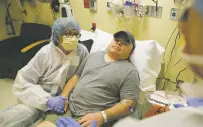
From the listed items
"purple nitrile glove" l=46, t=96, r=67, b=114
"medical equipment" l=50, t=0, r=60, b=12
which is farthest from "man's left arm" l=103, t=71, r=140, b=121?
"medical equipment" l=50, t=0, r=60, b=12

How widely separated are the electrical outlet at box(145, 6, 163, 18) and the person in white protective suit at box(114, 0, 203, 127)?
1.80m

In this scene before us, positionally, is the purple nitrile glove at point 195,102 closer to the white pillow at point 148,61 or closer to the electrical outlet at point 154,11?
the white pillow at point 148,61

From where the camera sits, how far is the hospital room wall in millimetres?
2113

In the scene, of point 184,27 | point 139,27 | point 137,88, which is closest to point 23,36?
point 139,27

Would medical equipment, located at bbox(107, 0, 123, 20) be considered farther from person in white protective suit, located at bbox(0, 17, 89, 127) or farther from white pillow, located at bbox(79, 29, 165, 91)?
person in white protective suit, located at bbox(0, 17, 89, 127)

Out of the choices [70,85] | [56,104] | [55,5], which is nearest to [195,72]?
[56,104]

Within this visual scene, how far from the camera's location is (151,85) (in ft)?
6.61

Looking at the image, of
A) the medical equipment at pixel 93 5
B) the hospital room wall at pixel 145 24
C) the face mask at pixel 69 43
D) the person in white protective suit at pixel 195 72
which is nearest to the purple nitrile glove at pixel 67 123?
the face mask at pixel 69 43

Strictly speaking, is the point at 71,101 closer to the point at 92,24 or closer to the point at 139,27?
the point at 139,27

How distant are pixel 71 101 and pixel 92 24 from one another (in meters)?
1.33

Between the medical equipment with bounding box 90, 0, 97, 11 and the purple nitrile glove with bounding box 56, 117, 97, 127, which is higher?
the medical equipment with bounding box 90, 0, 97, 11

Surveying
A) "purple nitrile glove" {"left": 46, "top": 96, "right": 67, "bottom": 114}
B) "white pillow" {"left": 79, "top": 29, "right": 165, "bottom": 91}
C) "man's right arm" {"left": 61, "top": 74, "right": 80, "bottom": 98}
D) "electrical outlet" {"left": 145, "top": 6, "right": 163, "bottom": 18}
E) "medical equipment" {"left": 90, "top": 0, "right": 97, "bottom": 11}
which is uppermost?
"medical equipment" {"left": 90, "top": 0, "right": 97, "bottom": 11}

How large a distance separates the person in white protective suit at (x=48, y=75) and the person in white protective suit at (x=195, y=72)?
1360 mm

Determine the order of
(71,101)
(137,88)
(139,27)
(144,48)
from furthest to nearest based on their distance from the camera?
(139,27) → (144,48) → (71,101) → (137,88)
